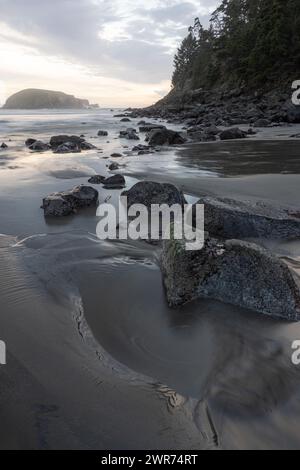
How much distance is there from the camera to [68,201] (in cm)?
626

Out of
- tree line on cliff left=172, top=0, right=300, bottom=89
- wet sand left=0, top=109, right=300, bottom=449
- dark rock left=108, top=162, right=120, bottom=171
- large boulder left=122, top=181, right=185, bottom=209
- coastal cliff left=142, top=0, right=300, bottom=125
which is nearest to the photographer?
wet sand left=0, top=109, right=300, bottom=449

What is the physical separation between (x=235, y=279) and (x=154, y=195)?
326cm

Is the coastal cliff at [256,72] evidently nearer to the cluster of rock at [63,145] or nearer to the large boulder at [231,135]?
the large boulder at [231,135]

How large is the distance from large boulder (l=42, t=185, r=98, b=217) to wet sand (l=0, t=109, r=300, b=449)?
1.01 m

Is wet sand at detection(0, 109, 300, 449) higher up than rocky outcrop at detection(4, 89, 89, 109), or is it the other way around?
rocky outcrop at detection(4, 89, 89, 109)

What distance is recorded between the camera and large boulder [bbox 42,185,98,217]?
19.8 ft

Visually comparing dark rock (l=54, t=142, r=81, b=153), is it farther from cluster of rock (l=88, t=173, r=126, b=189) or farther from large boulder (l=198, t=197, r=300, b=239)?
large boulder (l=198, t=197, r=300, b=239)

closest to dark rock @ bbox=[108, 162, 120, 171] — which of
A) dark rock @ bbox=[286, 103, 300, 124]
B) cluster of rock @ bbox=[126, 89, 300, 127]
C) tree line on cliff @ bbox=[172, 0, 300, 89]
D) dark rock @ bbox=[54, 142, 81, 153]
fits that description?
dark rock @ bbox=[54, 142, 81, 153]

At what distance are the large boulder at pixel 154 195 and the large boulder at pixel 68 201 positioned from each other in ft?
2.32

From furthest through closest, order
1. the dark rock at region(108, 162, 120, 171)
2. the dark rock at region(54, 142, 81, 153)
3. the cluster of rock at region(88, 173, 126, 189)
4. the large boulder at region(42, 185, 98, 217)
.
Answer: the dark rock at region(54, 142, 81, 153) < the dark rock at region(108, 162, 120, 171) < the cluster of rock at region(88, 173, 126, 189) < the large boulder at region(42, 185, 98, 217)

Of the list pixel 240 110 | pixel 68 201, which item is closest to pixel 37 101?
pixel 240 110

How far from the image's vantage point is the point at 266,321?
3.16 m

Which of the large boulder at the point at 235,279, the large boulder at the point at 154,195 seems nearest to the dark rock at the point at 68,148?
the large boulder at the point at 154,195

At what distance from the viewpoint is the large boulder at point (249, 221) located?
486cm
